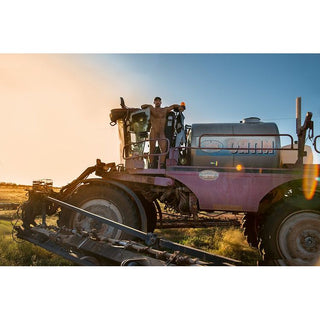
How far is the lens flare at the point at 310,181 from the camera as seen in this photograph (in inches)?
167

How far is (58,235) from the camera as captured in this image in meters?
4.14

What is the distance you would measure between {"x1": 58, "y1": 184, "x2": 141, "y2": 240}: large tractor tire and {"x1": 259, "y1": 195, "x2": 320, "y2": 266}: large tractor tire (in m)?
2.35

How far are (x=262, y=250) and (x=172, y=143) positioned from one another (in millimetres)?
2698

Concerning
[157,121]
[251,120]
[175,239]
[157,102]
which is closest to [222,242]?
[175,239]

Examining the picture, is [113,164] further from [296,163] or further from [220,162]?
[296,163]

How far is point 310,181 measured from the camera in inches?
171

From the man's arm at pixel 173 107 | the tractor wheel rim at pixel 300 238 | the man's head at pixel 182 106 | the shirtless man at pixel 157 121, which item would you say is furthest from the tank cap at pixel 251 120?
the tractor wheel rim at pixel 300 238

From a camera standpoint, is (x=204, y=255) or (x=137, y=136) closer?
(x=204, y=255)

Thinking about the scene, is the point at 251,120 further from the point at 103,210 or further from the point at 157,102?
the point at 103,210

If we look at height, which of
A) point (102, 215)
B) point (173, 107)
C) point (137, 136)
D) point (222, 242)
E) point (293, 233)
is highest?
point (173, 107)

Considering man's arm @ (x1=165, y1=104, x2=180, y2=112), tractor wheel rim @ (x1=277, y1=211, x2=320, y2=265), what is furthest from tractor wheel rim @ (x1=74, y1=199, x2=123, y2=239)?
tractor wheel rim @ (x1=277, y1=211, x2=320, y2=265)

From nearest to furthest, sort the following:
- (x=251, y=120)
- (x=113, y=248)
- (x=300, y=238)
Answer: (x=113, y=248)
(x=300, y=238)
(x=251, y=120)

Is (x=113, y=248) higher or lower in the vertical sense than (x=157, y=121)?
lower

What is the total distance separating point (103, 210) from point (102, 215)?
3.8 inches
